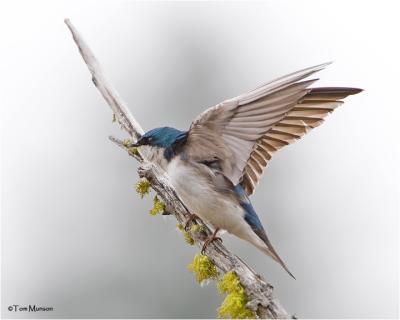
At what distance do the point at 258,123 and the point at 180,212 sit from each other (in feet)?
2.40

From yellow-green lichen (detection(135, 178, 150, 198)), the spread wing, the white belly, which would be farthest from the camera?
yellow-green lichen (detection(135, 178, 150, 198))

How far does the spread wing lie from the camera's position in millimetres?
4027

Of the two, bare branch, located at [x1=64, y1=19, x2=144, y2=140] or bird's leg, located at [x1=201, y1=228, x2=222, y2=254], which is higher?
bare branch, located at [x1=64, y1=19, x2=144, y2=140]

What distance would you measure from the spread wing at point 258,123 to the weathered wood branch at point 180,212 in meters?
0.26

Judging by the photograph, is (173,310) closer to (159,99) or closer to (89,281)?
(89,281)

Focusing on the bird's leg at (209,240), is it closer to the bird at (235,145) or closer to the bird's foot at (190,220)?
the bird at (235,145)

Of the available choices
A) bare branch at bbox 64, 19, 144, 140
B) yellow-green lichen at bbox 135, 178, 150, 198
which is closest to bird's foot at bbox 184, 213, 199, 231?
yellow-green lichen at bbox 135, 178, 150, 198

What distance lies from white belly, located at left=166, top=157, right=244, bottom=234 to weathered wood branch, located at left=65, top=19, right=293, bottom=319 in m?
0.06

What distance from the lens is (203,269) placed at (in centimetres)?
418

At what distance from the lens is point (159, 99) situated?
1069cm

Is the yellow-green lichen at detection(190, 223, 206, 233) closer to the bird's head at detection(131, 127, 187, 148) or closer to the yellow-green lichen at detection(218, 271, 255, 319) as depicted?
the bird's head at detection(131, 127, 187, 148)

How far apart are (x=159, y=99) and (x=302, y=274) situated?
297cm

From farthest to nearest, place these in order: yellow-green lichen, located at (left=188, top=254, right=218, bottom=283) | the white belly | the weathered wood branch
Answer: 1. the white belly
2. yellow-green lichen, located at (left=188, top=254, right=218, bottom=283)
3. the weathered wood branch

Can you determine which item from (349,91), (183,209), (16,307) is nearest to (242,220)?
(183,209)
